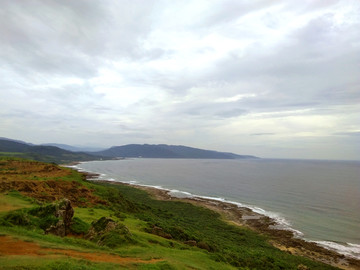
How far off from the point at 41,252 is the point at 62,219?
21.4ft

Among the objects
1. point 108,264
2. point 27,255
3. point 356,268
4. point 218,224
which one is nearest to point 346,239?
point 356,268

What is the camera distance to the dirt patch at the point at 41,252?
11.5 meters

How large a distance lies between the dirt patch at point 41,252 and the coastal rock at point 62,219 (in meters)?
3.87

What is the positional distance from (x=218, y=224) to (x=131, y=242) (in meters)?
33.7

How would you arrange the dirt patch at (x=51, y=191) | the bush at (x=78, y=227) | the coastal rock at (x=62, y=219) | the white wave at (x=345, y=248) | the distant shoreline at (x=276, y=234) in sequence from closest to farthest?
1. the coastal rock at (x=62, y=219)
2. the bush at (x=78, y=227)
3. the dirt patch at (x=51, y=191)
4. the distant shoreline at (x=276, y=234)
5. the white wave at (x=345, y=248)

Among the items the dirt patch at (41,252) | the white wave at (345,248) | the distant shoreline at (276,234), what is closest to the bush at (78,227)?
the dirt patch at (41,252)

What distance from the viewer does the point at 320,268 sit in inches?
1157

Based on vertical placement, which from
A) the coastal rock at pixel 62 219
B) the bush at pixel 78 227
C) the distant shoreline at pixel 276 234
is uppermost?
the coastal rock at pixel 62 219

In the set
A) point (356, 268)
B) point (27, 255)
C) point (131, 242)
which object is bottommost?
point (356, 268)

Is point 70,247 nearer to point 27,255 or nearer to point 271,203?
point 27,255

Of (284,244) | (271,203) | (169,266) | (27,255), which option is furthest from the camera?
(271,203)

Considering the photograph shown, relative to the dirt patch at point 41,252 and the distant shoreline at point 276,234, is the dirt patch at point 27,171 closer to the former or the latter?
the dirt patch at point 41,252

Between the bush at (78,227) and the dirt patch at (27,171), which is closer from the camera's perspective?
the bush at (78,227)

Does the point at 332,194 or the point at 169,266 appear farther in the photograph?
the point at 332,194
